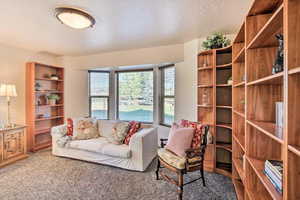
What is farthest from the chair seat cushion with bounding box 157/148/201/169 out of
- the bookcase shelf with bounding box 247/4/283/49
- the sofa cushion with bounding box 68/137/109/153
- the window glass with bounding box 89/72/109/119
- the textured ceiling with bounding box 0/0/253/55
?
the window glass with bounding box 89/72/109/119

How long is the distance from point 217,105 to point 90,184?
2.43 m

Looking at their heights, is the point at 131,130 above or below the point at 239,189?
above

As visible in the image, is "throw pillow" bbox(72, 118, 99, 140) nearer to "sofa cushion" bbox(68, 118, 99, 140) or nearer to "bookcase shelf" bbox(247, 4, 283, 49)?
"sofa cushion" bbox(68, 118, 99, 140)

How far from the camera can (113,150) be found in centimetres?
290

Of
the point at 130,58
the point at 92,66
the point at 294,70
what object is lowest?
the point at 294,70

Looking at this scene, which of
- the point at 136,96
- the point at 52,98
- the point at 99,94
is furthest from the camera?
the point at 99,94

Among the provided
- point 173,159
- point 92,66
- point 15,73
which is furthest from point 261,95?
point 15,73

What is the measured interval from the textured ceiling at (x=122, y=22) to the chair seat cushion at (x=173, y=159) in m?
2.00

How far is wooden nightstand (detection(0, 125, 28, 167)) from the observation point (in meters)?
3.03

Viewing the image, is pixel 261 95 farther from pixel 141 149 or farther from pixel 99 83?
pixel 99 83

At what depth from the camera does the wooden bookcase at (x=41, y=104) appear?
12.5 ft

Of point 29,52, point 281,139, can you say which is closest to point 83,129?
point 29,52

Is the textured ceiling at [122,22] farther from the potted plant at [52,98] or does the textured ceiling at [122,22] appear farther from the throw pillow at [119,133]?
the throw pillow at [119,133]

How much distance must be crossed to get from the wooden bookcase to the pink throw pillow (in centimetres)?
340
